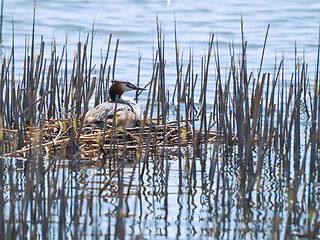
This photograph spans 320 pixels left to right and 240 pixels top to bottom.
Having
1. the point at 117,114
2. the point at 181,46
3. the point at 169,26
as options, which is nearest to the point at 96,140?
the point at 117,114

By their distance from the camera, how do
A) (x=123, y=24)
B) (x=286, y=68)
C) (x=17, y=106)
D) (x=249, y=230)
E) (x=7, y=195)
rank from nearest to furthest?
(x=249, y=230) → (x=7, y=195) → (x=17, y=106) → (x=286, y=68) → (x=123, y=24)

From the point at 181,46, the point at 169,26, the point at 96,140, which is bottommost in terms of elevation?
the point at 96,140

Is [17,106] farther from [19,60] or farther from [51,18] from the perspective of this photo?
[51,18]

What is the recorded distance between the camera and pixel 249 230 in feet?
14.7

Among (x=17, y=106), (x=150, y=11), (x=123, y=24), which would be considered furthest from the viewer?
(x=150, y=11)

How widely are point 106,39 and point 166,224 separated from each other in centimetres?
906

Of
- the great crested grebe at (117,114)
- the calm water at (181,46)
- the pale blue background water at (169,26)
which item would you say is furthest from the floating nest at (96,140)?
the pale blue background water at (169,26)

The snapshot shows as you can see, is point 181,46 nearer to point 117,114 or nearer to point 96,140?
point 117,114

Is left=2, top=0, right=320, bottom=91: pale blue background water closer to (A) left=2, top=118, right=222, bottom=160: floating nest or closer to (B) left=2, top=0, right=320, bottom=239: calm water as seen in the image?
(B) left=2, top=0, right=320, bottom=239: calm water

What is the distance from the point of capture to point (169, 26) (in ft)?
47.5

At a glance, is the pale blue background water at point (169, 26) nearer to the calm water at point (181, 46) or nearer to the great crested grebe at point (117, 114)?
the calm water at point (181, 46)

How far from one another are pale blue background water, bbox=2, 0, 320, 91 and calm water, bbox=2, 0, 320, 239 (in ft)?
0.06

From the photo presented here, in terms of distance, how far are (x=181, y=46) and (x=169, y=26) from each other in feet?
6.71

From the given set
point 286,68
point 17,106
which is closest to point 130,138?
point 17,106
